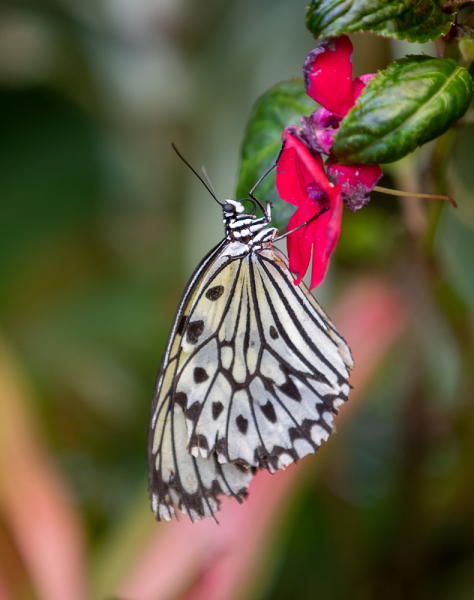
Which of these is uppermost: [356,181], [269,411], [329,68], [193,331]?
[329,68]

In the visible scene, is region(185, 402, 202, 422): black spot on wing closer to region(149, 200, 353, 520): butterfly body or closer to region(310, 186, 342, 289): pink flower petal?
region(149, 200, 353, 520): butterfly body

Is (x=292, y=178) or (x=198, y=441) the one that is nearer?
(x=292, y=178)

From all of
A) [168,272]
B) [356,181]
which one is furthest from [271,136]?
[168,272]

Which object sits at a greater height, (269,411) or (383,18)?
(383,18)

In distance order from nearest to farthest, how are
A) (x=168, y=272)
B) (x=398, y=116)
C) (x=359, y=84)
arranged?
(x=398, y=116)
(x=359, y=84)
(x=168, y=272)

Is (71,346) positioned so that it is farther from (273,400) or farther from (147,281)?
(273,400)

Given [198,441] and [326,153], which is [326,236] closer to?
[326,153]

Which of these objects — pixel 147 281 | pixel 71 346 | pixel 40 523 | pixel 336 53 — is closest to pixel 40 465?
pixel 40 523

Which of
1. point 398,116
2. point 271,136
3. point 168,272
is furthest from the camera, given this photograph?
point 168,272
